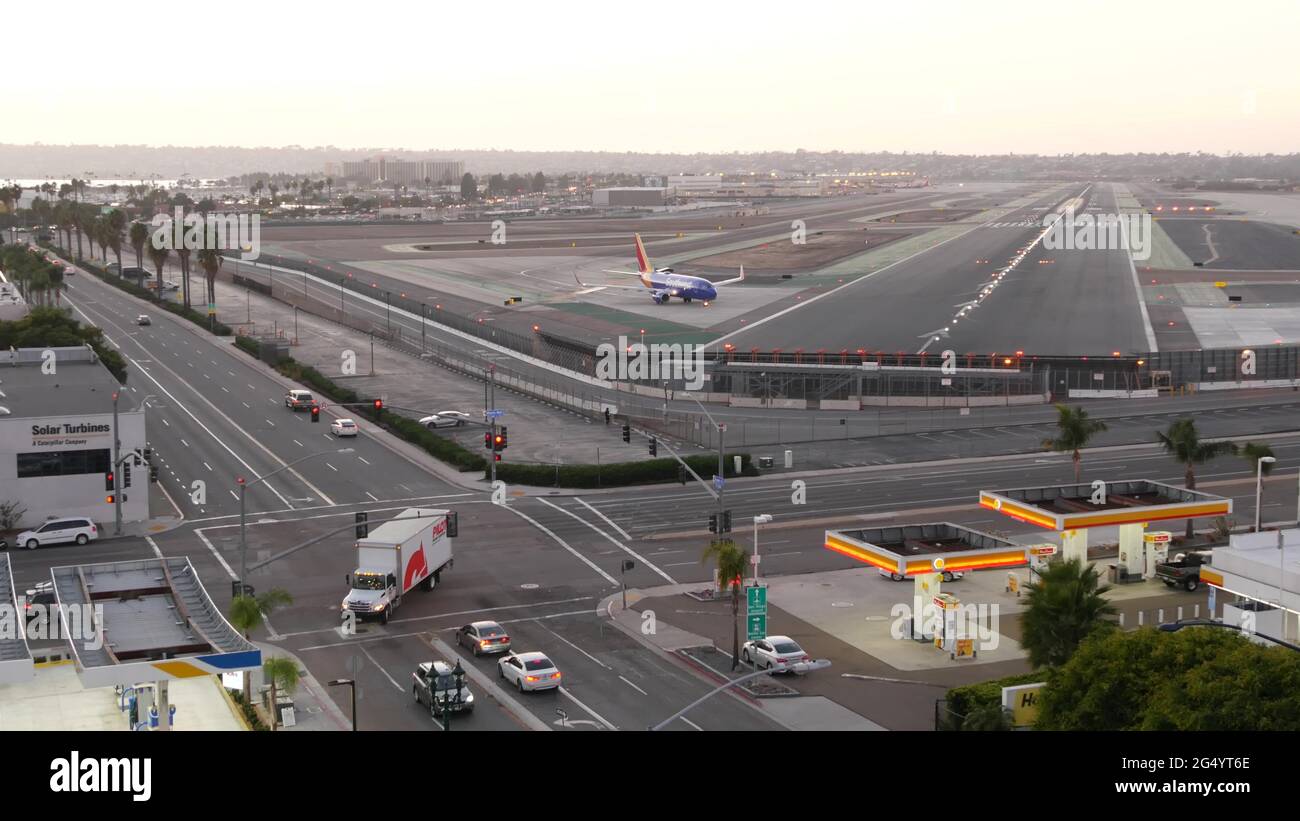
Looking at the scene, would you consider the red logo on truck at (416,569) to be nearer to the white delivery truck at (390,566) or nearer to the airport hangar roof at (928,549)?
the white delivery truck at (390,566)

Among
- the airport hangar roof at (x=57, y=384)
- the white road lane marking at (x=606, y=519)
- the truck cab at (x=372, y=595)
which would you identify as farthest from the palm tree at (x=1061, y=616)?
the airport hangar roof at (x=57, y=384)

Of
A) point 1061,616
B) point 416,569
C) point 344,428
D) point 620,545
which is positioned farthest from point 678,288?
point 1061,616

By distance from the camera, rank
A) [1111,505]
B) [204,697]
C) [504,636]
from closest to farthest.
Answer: [204,697], [504,636], [1111,505]

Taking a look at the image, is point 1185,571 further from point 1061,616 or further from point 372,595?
point 372,595

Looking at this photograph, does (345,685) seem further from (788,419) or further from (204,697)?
(788,419)

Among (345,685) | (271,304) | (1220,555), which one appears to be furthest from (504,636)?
(271,304)
